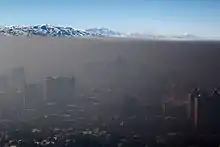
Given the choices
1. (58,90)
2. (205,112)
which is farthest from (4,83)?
(205,112)

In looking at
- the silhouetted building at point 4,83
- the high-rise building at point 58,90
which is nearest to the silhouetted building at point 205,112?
the high-rise building at point 58,90

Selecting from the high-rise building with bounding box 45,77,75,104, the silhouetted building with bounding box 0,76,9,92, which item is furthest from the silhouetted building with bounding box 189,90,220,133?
the silhouetted building with bounding box 0,76,9,92

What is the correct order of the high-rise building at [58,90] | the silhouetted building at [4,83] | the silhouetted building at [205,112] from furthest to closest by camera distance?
1. the silhouetted building at [4,83]
2. the high-rise building at [58,90]
3. the silhouetted building at [205,112]

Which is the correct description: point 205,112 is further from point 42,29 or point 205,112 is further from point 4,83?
point 42,29

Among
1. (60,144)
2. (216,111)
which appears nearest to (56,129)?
(60,144)

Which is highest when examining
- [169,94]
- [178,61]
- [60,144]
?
[178,61]

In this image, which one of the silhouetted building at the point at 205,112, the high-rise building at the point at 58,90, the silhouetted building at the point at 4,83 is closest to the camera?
the silhouetted building at the point at 205,112

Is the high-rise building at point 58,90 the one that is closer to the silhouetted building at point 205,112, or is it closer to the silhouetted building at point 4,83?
the silhouetted building at point 4,83

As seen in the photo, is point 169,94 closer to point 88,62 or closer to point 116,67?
point 116,67
